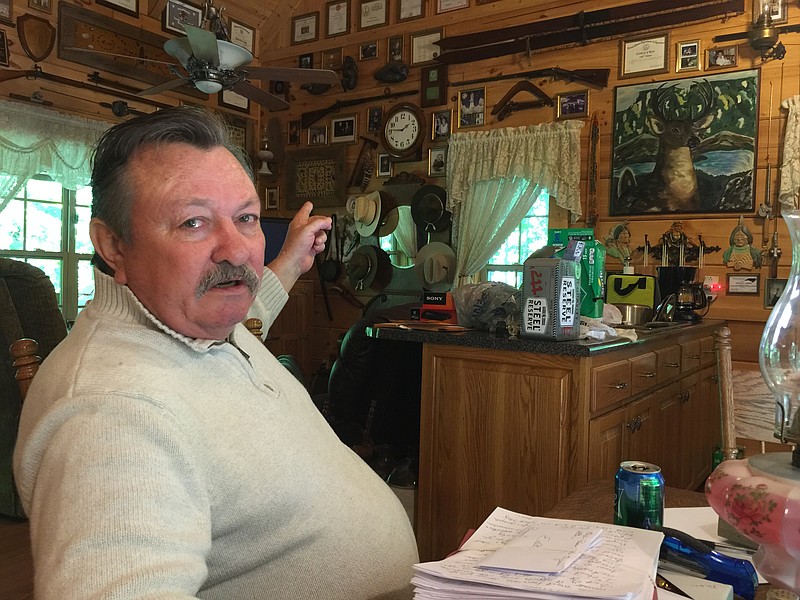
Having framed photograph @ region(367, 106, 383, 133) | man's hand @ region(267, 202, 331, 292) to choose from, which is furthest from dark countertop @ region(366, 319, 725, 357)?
A: framed photograph @ region(367, 106, 383, 133)

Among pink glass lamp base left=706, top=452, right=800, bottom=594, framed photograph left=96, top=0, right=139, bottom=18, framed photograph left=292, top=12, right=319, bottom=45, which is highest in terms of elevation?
framed photograph left=292, top=12, right=319, bottom=45

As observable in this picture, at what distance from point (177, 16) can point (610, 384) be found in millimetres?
4890

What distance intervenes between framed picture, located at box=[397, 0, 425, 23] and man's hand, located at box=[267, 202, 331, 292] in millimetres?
4360

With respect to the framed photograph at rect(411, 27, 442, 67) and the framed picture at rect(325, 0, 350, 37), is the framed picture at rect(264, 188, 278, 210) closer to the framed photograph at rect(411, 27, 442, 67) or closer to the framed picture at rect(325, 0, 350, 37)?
the framed picture at rect(325, 0, 350, 37)

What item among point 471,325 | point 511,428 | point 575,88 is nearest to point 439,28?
point 575,88

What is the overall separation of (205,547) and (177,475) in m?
0.09

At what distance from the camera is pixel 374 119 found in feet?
19.1

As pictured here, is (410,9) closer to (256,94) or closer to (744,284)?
(256,94)

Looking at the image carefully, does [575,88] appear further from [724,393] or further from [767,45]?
[724,393]

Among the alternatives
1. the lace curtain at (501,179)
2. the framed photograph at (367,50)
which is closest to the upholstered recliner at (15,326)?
the lace curtain at (501,179)

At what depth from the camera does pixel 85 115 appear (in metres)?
4.96

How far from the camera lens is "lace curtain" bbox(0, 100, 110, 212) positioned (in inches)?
176

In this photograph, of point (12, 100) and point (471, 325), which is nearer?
point (471, 325)

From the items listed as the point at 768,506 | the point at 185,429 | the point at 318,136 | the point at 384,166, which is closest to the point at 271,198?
the point at 318,136
